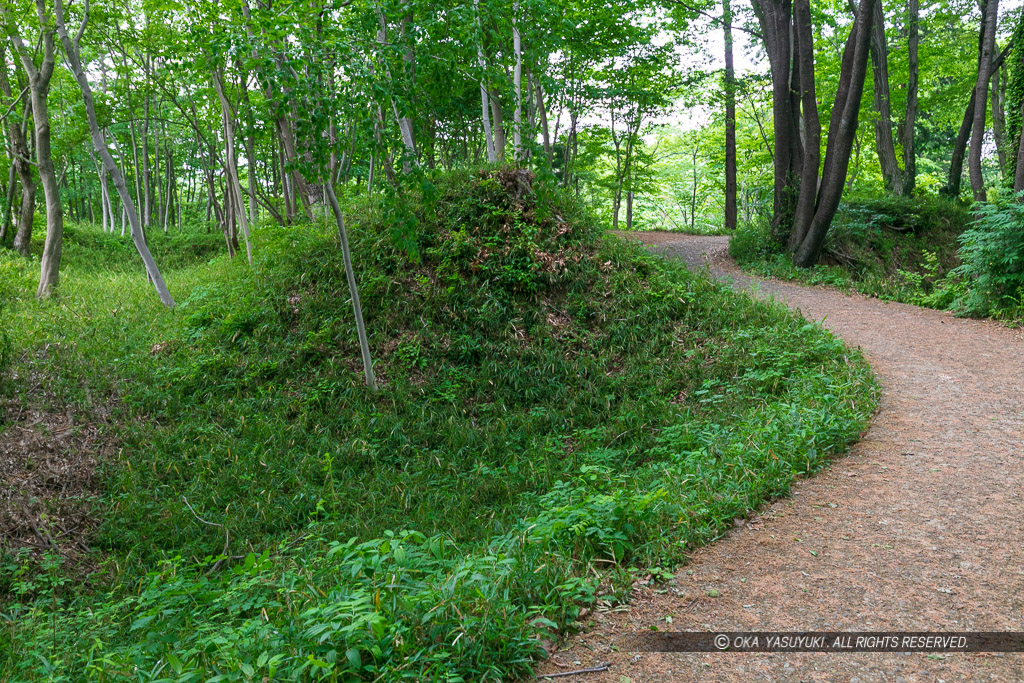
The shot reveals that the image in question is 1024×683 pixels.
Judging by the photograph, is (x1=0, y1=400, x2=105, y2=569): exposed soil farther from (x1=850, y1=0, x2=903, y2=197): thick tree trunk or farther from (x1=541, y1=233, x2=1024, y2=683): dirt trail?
(x1=850, y1=0, x2=903, y2=197): thick tree trunk

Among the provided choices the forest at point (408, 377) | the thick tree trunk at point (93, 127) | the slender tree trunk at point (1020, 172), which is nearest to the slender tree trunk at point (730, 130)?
the forest at point (408, 377)

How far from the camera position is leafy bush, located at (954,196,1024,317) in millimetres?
7910

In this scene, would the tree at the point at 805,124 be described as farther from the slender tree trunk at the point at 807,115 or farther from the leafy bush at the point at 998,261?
the leafy bush at the point at 998,261

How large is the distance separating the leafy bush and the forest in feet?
0.14

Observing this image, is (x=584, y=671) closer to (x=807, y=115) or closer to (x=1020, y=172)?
(x=1020, y=172)

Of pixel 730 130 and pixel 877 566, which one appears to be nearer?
pixel 877 566

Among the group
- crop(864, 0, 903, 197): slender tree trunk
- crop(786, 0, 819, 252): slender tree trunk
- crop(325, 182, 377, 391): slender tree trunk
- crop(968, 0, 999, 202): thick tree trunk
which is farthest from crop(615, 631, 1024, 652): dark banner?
crop(864, 0, 903, 197): slender tree trunk

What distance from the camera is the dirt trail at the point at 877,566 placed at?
8.13ft

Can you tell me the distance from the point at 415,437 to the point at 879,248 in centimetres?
1139

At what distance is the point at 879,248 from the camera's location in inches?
504

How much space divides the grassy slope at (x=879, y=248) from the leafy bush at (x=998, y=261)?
1.90 meters

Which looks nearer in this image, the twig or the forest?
the twig

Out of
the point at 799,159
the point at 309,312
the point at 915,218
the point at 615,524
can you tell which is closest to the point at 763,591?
the point at 615,524

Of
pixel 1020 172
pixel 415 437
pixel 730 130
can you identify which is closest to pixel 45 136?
pixel 415 437
